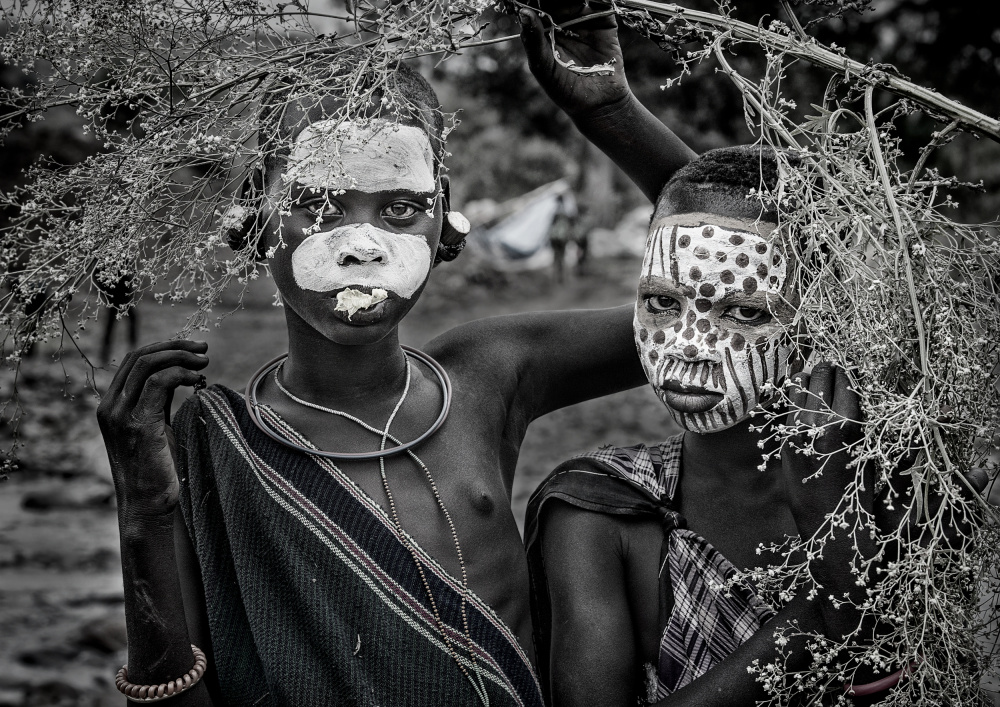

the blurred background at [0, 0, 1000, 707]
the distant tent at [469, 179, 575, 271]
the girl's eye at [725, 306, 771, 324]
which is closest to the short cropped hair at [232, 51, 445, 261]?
the blurred background at [0, 0, 1000, 707]

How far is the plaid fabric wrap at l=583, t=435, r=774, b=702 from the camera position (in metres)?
2.42

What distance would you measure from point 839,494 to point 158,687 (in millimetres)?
1567

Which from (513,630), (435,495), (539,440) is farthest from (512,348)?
(539,440)

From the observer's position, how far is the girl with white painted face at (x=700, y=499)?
2.22 m

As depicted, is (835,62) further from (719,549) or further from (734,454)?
(719,549)

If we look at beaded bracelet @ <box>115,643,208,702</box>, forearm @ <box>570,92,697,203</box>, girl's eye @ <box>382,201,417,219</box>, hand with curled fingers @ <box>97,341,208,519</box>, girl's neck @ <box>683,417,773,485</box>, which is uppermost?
forearm @ <box>570,92,697,203</box>

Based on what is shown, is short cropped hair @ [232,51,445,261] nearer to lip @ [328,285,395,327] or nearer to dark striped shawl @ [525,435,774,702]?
lip @ [328,285,395,327]

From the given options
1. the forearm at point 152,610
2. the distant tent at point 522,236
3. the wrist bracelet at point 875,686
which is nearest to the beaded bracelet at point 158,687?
the forearm at point 152,610

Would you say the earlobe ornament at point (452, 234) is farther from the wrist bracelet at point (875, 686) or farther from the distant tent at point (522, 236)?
the distant tent at point (522, 236)

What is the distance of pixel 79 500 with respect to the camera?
8.04 metres

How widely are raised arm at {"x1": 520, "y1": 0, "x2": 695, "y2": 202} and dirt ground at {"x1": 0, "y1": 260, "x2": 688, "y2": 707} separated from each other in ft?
3.71

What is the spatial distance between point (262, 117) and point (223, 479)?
91 cm

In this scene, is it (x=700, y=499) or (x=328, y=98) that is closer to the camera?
(x=328, y=98)

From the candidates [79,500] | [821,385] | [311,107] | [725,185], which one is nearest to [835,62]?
[725,185]
